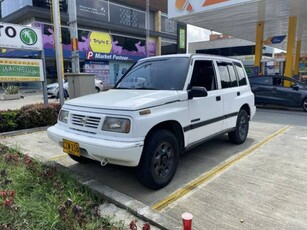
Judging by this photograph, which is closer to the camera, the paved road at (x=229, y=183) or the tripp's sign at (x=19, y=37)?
the paved road at (x=229, y=183)

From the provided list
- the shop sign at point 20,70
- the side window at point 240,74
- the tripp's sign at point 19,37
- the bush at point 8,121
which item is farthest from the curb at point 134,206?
the tripp's sign at point 19,37

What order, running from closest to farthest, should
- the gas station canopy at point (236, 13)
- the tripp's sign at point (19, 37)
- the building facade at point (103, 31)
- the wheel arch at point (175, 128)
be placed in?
the wheel arch at point (175, 128)
the tripp's sign at point (19, 37)
the gas station canopy at point (236, 13)
the building facade at point (103, 31)

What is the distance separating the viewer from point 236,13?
12469 mm

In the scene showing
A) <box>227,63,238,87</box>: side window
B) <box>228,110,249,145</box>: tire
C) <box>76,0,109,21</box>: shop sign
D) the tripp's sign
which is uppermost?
<box>76,0,109,21</box>: shop sign


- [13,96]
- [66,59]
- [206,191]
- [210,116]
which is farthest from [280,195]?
[66,59]

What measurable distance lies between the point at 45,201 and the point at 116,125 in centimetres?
122

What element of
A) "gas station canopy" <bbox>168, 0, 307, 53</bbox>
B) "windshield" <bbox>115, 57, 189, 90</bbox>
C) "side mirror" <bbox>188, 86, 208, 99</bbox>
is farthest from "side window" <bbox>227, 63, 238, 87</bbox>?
"gas station canopy" <bbox>168, 0, 307, 53</bbox>

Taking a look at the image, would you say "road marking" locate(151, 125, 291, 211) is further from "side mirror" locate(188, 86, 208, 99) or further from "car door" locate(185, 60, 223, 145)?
"side mirror" locate(188, 86, 208, 99)

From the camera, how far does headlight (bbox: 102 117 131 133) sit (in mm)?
3152

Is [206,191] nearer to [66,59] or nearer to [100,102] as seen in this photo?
[100,102]

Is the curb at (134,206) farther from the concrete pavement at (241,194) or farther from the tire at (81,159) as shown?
the tire at (81,159)

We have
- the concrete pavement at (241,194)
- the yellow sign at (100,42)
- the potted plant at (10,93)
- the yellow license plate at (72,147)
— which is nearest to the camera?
the concrete pavement at (241,194)

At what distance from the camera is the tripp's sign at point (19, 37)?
7230 mm

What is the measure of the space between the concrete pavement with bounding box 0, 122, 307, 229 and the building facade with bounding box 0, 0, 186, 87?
20.4 m
